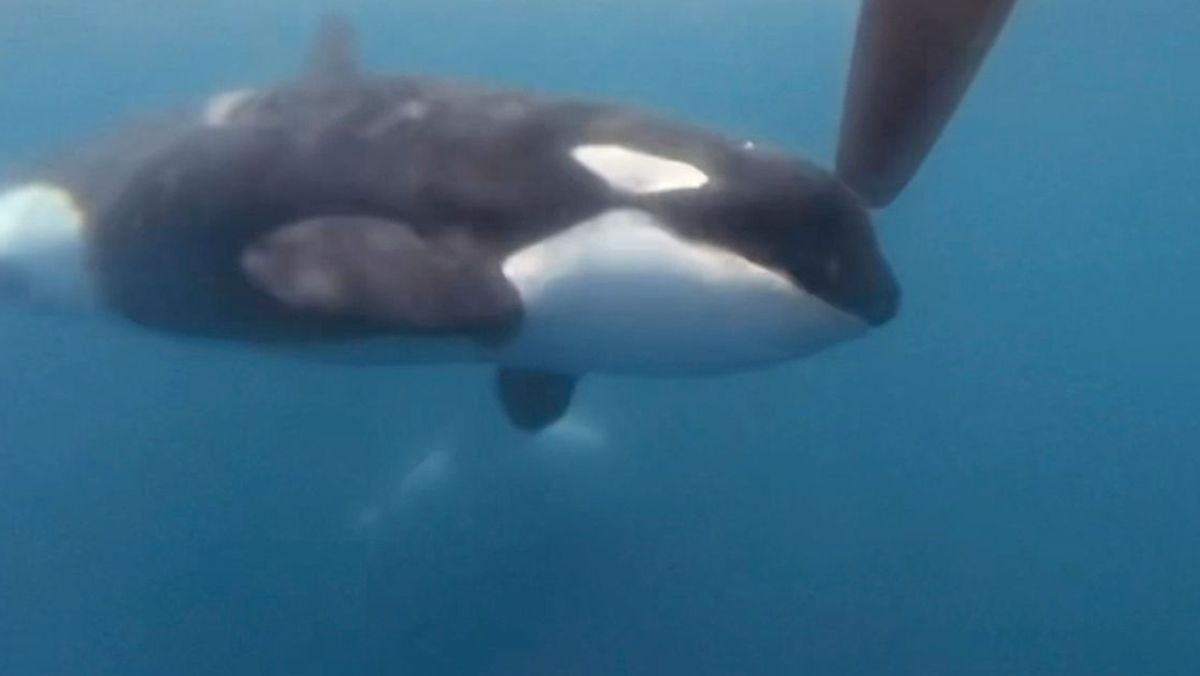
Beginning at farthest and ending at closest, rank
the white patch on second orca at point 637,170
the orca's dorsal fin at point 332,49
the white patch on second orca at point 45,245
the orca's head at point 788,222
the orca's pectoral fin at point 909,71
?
1. the orca's dorsal fin at point 332,49
2. the white patch on second orca at point 45,245
3. the white patch on second orca at point 637,170
4. the orca's head at point 788,222
5. the orca's pectoral fin at point 909,71

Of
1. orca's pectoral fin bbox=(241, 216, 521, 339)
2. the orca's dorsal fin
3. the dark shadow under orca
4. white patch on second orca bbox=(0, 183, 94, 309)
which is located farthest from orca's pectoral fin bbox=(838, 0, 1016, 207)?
the orca's dorsal fin

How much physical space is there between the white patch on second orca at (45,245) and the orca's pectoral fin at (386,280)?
1632 mm

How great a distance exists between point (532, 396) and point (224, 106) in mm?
1979

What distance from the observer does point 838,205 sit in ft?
16.3

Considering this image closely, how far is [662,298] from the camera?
512 cm

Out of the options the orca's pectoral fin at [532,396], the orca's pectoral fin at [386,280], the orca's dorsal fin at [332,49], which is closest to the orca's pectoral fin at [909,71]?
the orca's pectoral fin at [386,280]

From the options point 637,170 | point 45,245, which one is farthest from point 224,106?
point 637,170

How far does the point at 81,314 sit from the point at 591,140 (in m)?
2.99

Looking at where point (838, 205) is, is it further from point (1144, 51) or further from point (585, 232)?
point (1144, 51)

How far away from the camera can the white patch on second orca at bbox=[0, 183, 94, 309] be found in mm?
6629

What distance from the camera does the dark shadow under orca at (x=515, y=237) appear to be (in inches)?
199

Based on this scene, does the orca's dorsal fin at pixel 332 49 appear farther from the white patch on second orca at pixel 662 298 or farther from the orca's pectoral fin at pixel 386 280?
the white patch on second orca at pixel 662 298

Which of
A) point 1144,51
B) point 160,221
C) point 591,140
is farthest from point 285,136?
point 1144,51

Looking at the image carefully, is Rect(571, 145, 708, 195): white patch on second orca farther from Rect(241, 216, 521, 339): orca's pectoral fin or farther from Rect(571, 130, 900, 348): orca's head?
Rect(241, 216, 521, 339): orca's pectoral fin
